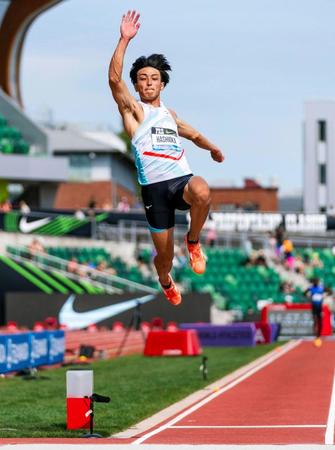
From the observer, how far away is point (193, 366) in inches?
1225

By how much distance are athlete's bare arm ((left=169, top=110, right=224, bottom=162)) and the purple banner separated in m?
27.0

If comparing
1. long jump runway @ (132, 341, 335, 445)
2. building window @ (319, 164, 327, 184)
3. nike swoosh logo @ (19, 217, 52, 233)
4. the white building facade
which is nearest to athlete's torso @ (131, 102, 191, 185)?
long jump runway @ (132, 341, 335, 445)

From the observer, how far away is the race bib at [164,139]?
12961mm

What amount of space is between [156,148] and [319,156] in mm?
68380

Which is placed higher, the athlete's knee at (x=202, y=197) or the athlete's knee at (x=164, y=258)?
the athlete's knee at (x=202, y=197)

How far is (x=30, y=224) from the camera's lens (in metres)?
51.1

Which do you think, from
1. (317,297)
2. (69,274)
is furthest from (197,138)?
(69,274)

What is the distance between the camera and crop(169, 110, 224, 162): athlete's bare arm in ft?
44.8

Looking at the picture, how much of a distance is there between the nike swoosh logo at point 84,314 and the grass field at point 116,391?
7054 mm

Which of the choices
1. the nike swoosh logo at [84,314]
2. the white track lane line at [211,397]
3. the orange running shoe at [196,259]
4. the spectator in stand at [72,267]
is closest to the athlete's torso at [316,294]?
the white track lane line at [211,397]

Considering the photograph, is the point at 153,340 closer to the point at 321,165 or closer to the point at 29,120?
the point at 29,120

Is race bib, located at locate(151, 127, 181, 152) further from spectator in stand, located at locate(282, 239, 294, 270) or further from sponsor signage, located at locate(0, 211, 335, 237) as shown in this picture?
spectator in stand, located at locate(282, 239, 294, 270)

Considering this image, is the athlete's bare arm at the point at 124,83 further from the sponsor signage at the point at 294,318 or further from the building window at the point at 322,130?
the building window at the point at 322,130

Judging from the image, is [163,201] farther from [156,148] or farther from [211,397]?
[211,397]
